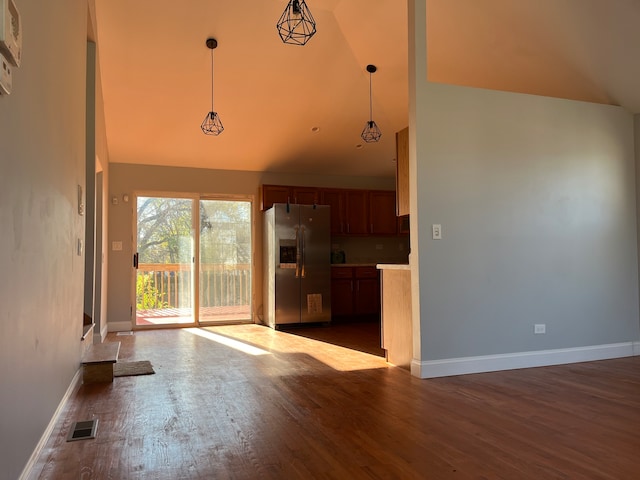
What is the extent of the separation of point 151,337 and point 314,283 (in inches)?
90.4

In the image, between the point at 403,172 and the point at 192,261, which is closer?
the point at 403,172

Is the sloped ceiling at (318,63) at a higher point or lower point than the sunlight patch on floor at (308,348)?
higher

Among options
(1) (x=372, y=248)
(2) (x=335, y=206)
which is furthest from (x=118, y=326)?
(1) (x=372, y=248)

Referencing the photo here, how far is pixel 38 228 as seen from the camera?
2.11 metres

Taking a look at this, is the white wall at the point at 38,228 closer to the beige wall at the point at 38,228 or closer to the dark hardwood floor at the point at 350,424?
the beige wall at the point at 38,228

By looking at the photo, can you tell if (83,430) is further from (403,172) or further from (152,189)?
(152,189)

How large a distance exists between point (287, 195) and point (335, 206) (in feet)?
2.62

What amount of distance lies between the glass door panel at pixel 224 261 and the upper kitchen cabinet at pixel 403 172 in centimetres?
335

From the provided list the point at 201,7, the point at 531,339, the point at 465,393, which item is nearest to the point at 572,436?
the point at 465,393

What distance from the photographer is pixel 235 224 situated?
712 cm

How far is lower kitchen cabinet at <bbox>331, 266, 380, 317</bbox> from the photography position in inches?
280

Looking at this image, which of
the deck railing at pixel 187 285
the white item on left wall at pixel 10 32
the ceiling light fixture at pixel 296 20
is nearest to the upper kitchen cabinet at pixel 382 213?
the deck railing at pixel 187 285

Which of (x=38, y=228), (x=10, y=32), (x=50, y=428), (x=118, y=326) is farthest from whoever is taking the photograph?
(x=118, y=326)

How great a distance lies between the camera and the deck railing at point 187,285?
6590 millimetres
